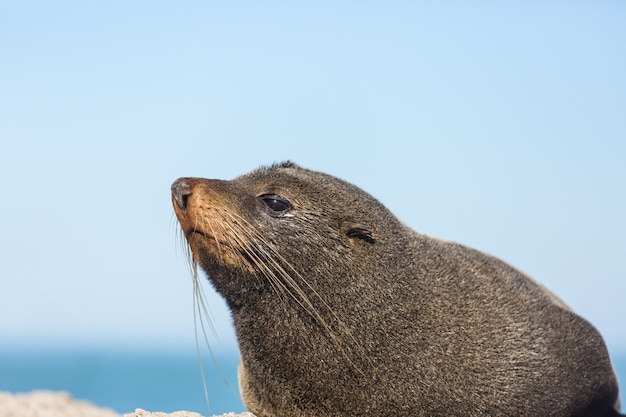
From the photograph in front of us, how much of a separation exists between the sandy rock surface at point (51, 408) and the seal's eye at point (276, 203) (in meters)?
2.44

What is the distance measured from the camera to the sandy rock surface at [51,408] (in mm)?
8695

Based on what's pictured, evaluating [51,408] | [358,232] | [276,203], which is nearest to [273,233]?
Answer: [276,203]

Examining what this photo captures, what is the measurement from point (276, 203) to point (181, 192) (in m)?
0.93

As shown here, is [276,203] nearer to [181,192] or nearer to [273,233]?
[273,233]

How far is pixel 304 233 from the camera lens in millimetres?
7188

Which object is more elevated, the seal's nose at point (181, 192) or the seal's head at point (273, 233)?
the seal's nose at point (181, 192)

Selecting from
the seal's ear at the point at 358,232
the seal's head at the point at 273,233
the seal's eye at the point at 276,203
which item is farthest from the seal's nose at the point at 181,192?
→ the seal's ear at the point at 358,232

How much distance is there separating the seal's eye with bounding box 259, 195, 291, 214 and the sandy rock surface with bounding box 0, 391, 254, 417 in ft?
8.00

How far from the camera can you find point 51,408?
30.5 ft

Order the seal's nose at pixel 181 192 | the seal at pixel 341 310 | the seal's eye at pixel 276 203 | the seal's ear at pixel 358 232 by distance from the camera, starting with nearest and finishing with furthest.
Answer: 1. the seal's nose at pixel 181 192
2. the seal at pixel 341 310
3. the seal's eye at pixel 276 203
4. the seal's ear at pixel 358 232

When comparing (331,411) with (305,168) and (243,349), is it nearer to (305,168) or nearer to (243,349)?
(243,349)

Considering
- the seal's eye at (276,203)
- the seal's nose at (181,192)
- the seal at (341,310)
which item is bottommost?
the seal at (341,310)

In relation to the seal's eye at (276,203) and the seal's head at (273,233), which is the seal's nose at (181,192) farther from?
the seal's eye at (276,203)

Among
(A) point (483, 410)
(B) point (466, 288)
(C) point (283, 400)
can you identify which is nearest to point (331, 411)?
(C) point (283, 400)
